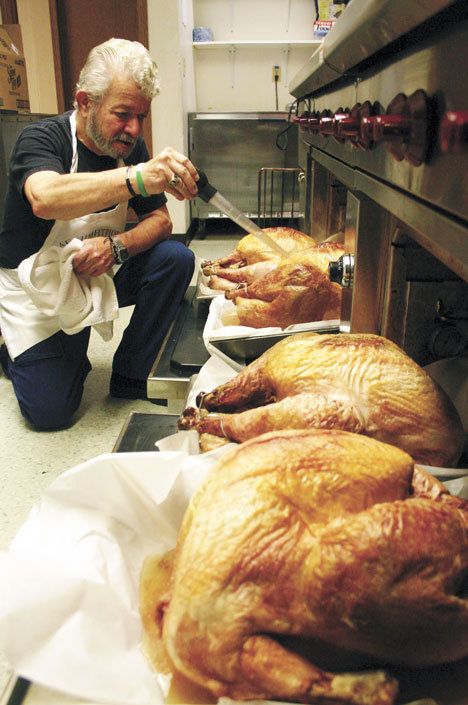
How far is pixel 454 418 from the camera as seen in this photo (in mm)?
974

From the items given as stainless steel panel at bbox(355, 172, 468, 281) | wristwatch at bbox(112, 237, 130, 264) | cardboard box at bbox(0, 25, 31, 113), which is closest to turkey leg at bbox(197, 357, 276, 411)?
stainless steel panel at bbox(355, 172, 468, 281)

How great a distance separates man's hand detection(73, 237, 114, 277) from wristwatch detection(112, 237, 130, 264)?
36 mm

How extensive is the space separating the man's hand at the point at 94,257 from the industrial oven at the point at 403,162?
3.14 ft

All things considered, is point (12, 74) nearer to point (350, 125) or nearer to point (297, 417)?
point (350, 125)

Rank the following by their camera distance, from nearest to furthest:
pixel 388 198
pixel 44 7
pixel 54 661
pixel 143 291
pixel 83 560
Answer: pixel 54 661, pixel 83 560, pixel 388 198, pixel 143 291, pixel 44 7

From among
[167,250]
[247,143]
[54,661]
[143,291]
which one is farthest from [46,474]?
[247,143]

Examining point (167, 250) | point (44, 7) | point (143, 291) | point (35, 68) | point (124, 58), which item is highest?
point (44, 7)

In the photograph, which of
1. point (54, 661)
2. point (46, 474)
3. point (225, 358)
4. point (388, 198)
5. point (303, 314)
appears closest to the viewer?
point (54, 661)

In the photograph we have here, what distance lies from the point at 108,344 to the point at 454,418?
268cm

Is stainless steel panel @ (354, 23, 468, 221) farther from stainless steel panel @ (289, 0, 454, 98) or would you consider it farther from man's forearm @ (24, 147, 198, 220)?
man's forearm @ (24, 147, 198, 220)

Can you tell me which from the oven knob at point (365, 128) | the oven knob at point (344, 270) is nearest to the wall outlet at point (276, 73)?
the oven knob at point (344, 270)

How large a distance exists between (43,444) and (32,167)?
1.08m

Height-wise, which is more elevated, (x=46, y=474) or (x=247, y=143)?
(x=247, y=143)

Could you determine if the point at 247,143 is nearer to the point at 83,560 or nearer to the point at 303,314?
the point at 303,314
